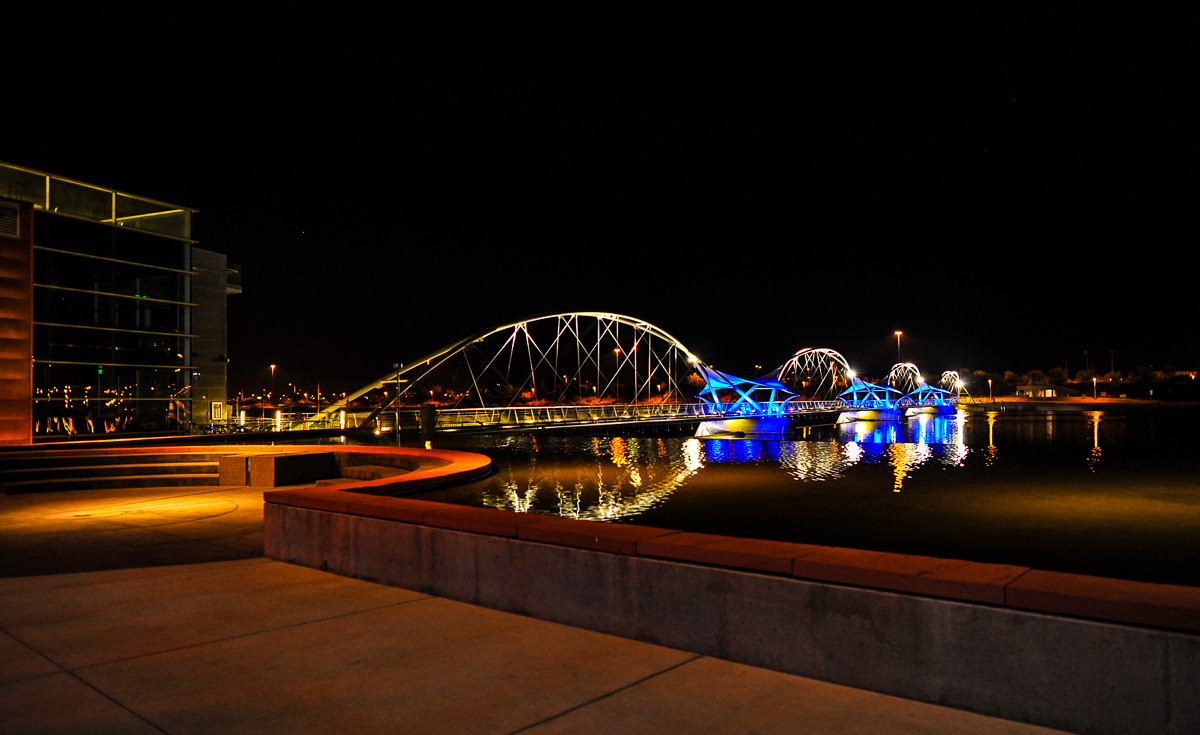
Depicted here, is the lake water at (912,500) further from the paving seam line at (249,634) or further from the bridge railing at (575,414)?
the bridge railing at (575,414)

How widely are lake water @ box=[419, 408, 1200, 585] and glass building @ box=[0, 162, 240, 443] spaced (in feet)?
45.0

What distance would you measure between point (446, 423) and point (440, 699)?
36817mm

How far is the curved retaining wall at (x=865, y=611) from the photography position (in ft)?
11.3

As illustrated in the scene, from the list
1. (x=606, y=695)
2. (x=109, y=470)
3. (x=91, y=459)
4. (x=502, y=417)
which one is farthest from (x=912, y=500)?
(x=502, y=417)

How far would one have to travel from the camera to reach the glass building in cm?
2653

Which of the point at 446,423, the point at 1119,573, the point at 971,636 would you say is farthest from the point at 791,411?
the point at 971,636

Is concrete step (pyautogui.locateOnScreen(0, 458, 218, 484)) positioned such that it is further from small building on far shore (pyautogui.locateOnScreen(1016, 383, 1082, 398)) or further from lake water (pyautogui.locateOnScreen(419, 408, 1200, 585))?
small building on far shore (pyautogui.locateOnScreen(1016, 383, 1082, 398))

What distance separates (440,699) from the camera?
4.06 meters

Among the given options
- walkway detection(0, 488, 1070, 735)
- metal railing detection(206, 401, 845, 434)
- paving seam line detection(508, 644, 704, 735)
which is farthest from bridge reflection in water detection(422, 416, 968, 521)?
metal railing detection(206, 401, 845, 434)

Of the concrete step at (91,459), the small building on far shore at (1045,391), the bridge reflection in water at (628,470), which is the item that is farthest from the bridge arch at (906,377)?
the concrete step at (91,459)

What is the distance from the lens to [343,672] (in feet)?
14.7

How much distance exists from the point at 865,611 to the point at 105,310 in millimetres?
31102

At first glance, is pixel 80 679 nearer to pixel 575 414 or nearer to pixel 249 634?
pixel 249 634

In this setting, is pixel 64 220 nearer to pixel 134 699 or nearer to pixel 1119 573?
pixel 134 699
